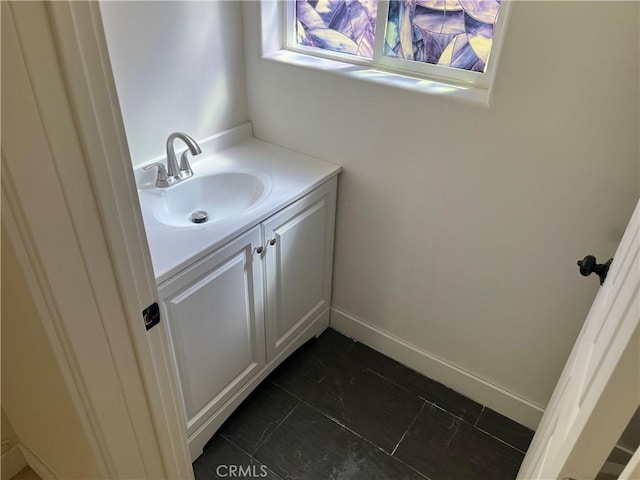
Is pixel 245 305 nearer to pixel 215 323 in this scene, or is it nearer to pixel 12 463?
pixel 215 323

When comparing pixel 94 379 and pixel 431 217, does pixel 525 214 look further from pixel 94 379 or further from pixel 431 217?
pixel 94 379

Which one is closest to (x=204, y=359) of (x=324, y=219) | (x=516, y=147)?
(x=324, y=219)

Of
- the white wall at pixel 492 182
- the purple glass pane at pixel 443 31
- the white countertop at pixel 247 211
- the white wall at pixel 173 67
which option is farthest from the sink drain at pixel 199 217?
the purple glass pane at pixel 443 31

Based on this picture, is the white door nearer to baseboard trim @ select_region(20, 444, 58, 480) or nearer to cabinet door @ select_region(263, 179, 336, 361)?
cabinet door @ select_region(263, 179, 336, 361)

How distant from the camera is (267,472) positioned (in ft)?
5.61

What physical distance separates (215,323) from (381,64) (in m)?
1.07

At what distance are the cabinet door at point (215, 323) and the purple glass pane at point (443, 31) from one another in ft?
2.70

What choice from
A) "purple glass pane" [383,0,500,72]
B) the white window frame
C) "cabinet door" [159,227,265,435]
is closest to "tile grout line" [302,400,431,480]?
"cabinet door" [159,227,265,435]

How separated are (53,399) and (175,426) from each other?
299mm

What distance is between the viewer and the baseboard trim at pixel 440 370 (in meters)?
1.90

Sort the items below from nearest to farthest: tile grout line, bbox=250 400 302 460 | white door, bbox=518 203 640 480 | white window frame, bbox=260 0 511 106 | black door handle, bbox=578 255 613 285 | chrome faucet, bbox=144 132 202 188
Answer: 1. white door, bbox=518 203 640 480
2. black door handle, bbox=578 255 613 285
3. white window frame, bbox=260 0 511 106
4. chrome faucet, bbox=144 132 202 188
5. tile grout line, bbox=250 400 302 460

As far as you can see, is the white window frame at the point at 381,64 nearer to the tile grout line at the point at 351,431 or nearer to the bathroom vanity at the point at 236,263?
the bathroom vanity at the point at 236,263

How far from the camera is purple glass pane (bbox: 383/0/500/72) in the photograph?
4.96ft

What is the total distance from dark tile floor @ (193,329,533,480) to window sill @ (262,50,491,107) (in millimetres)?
1183
